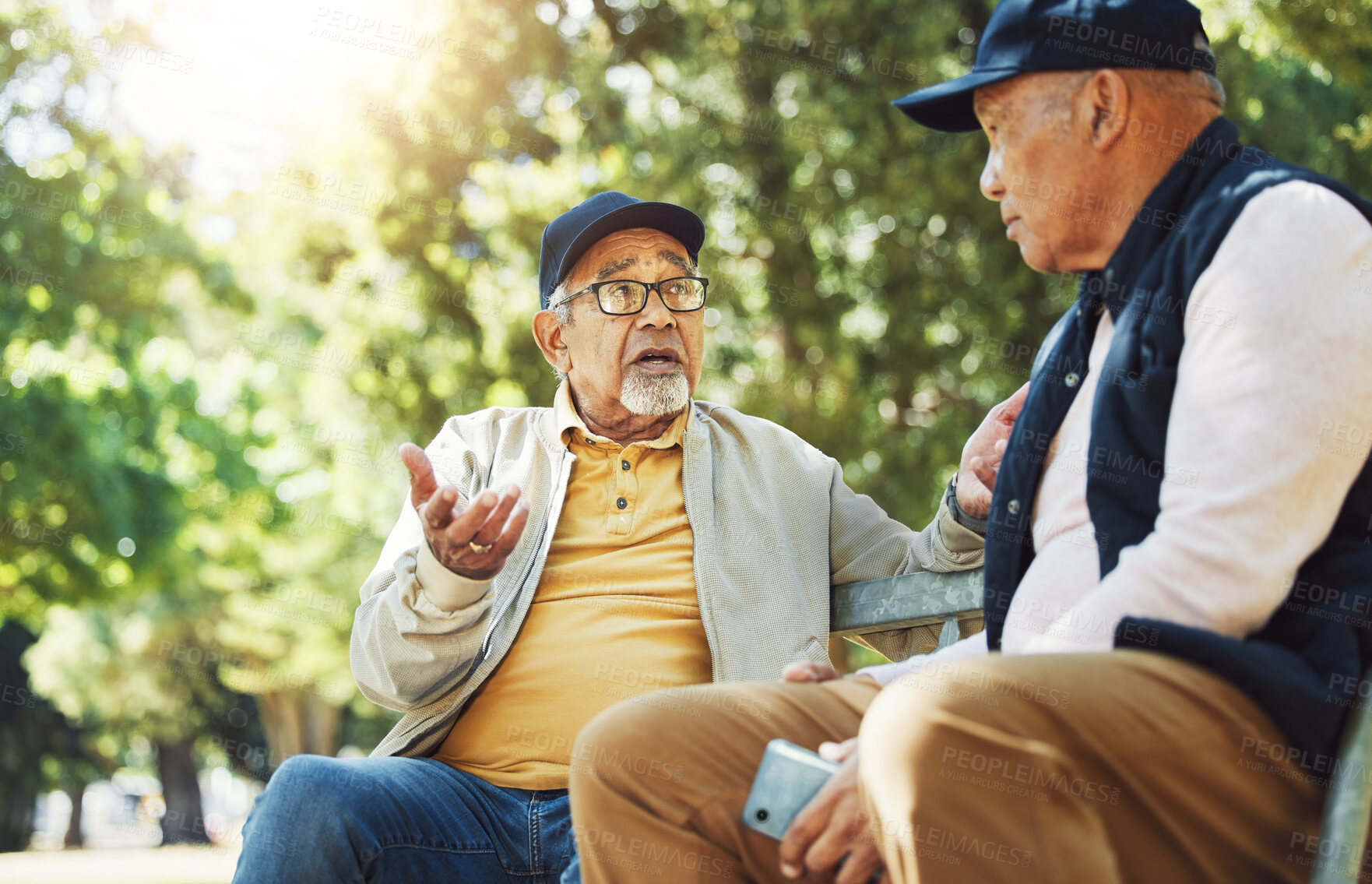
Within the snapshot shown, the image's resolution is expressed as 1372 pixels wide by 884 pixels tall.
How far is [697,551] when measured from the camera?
3.19 m

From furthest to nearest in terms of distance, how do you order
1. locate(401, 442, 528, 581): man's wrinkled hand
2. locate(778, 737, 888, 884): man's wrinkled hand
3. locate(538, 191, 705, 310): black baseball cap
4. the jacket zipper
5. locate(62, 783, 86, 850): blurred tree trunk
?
locate(62, 783, 86, 850): blurred tree trunk
locate(538, 191, 705, 310): black baseball cap
the jacket zipper
locate(401, 442, 528, 581): man's wrinkled hand
locate(778, 737, 888, 884): man's wrinkled hand

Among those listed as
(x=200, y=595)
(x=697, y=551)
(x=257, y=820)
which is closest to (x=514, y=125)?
(x=697, y=551)

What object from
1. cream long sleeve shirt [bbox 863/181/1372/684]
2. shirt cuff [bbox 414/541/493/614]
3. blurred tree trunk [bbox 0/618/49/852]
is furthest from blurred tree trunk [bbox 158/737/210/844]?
cream long sleeve shirt [bbox 863/181/1372/684]

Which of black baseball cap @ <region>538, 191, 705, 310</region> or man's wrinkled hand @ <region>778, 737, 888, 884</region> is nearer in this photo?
man's wrinkled hand @ <region>778, 737, 888, 884</region>

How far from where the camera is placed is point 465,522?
265 cm

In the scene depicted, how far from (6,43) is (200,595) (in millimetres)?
17293

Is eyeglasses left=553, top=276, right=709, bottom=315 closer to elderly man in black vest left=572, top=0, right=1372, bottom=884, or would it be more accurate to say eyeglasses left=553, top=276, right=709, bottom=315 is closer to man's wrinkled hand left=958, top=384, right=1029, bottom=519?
man's wrinkled hand left=958, top=384, right=1029, bottom=519

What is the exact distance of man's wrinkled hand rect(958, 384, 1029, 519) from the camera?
266 cm

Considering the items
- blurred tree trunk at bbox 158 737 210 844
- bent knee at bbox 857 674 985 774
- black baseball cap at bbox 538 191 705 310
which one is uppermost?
black baseball cap at bbox 538 191 705 310

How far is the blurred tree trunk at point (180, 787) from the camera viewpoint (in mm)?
34312

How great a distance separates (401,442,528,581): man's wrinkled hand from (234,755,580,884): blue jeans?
521mm

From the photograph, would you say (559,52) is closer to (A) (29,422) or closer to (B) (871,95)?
(B) (871,95)

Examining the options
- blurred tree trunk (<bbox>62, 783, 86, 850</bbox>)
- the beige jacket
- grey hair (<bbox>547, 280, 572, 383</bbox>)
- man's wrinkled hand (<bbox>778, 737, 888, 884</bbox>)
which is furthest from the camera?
blurred tree trunk (<bbox>62, 783, 86, 850</bbox>)

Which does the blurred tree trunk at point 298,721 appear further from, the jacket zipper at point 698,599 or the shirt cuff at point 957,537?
the shirt cuff at point 957,537
